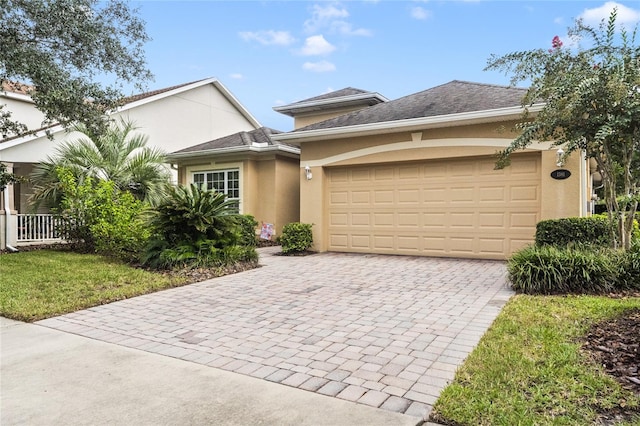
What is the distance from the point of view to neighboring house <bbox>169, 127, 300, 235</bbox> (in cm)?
→ 1370

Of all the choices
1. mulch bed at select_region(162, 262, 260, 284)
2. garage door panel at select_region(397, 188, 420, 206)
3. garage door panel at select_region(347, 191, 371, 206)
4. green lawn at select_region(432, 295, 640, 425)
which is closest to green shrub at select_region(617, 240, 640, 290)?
green lawn at select_region(432, 295, 640, 425)

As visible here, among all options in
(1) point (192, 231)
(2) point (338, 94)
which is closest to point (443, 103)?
(1) point (192, 231)

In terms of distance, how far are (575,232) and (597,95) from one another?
281cm

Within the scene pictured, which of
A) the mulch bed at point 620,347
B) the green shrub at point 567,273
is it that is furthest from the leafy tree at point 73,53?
the mulch bed at point 620,347

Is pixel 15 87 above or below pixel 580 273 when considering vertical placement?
above

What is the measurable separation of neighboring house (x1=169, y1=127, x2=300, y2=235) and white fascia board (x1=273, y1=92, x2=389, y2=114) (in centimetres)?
333

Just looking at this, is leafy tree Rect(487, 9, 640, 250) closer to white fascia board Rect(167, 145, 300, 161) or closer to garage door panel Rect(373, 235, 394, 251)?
garage door panel Rect(373, 235, 394, 251)

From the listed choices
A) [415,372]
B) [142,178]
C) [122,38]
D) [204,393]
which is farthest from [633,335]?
[142,178]

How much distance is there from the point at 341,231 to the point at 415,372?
327 inches

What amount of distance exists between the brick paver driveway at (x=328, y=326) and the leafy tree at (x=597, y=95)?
8.10 ft

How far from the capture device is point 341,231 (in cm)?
1172

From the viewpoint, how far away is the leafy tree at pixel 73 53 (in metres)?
7.77

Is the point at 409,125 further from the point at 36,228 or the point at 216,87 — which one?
the point at 216,87

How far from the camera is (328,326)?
479cm
